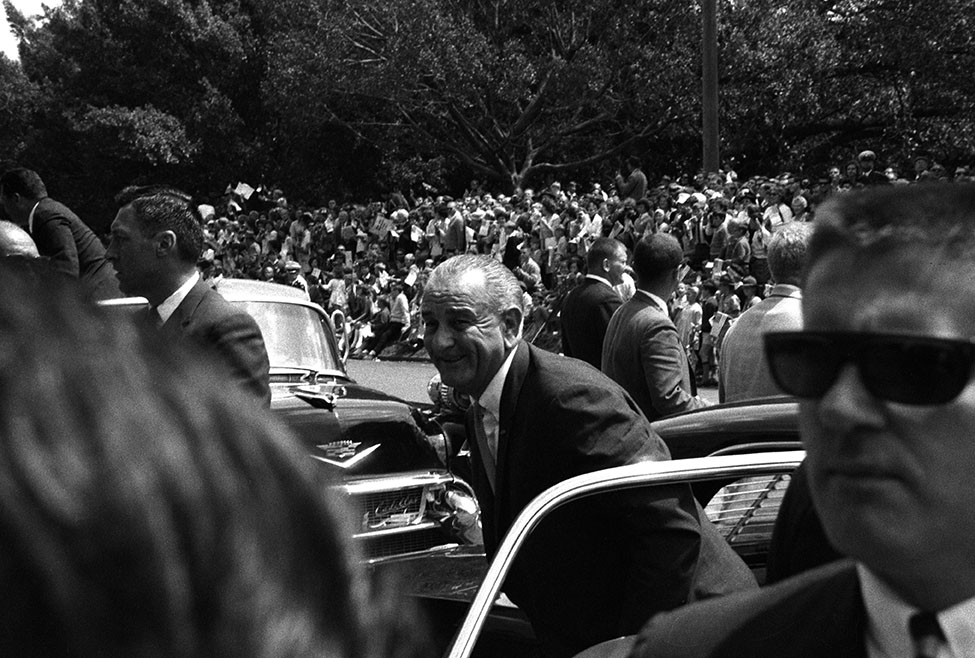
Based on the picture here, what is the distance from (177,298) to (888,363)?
356cm

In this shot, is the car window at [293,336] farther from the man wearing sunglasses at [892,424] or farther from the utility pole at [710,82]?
the utility pole at [710,82]

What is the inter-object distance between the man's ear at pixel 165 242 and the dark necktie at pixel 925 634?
3795 millimetres

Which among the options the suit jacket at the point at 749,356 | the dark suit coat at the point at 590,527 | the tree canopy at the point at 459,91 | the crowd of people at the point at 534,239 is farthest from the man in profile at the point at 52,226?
the tree canopy at the point at 459,91

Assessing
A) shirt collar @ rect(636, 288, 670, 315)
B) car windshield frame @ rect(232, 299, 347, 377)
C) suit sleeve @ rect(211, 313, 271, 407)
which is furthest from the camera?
car windshield frame @ rect(232, 299, 347, 377)

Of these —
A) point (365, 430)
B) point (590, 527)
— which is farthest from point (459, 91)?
point (590, 527)

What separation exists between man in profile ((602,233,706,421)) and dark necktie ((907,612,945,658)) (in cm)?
472

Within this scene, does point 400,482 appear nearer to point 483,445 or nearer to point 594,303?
point 594,303

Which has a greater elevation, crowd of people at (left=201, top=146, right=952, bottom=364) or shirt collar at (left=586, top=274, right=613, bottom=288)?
shirt collar at (left=586, top=274, right=613, bottom=288)

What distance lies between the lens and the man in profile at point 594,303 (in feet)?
25.4

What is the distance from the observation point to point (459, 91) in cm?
3950

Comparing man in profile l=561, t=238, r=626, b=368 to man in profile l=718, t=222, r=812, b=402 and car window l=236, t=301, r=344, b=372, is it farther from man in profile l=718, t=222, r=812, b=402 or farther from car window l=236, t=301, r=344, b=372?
car window l=236, t=301, r=344, b=372

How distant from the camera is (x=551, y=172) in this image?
41.4 meters

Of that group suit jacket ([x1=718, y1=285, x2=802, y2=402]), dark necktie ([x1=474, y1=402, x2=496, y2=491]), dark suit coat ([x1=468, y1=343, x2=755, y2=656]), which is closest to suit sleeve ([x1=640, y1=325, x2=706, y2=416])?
suit jacket ([x1=718, y1=285, x2=802, y2=402])

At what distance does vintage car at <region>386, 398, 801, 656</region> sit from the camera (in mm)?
3820
